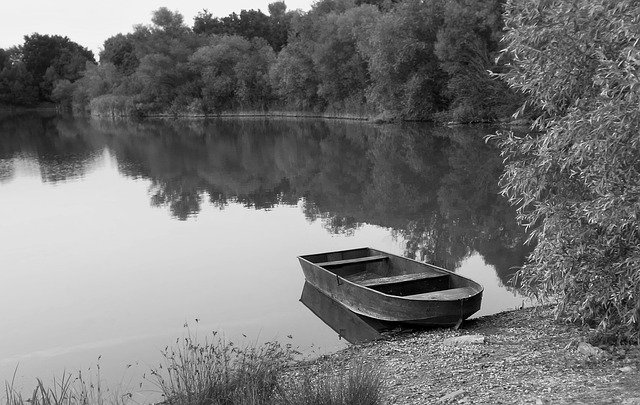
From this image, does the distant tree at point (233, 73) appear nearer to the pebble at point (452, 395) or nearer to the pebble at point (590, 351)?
the pebble at point (590, 351)

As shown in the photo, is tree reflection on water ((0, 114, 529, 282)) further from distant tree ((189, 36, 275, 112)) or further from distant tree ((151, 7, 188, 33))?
distant tree ((151, 7, 188, 33))

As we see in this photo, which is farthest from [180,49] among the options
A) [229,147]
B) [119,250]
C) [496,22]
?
[119,250]

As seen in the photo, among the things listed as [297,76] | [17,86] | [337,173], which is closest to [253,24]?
[297,76]

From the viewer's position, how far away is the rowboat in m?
9.95

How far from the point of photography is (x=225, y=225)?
1984cm

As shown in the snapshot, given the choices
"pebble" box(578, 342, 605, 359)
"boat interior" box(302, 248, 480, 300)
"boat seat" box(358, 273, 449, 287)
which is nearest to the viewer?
"pebble" box(578, 342, 605, 359)

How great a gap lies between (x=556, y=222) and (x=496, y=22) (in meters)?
39.2

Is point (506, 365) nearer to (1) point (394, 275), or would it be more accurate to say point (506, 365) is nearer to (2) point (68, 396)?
(1) point (394, 275)

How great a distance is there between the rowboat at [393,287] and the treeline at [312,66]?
114ft

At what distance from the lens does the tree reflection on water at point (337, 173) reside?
712 inches

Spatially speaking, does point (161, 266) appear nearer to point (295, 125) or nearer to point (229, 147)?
point (229, 147)

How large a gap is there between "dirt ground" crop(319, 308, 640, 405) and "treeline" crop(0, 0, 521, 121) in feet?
124

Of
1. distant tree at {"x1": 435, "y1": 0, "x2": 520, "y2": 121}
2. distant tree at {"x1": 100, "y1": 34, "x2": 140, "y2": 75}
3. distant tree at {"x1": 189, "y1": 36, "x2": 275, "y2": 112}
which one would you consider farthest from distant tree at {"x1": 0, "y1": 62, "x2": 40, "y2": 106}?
distant tree at {"x1": 435, "y1": 0, "x2": 520, "y2": 121}

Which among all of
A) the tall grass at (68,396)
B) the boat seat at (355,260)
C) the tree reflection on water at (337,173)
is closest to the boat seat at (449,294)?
the boat seat at (355,260)
